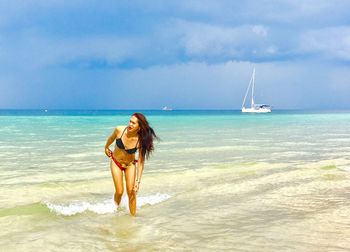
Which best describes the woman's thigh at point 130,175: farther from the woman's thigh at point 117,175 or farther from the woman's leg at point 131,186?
the woman's thigh at point 117,175

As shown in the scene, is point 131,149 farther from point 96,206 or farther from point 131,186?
point 96,206

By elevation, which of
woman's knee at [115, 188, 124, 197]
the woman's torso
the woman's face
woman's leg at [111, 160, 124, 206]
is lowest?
woman's knee at [115, 188, 124, 197]

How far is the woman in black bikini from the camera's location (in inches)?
303

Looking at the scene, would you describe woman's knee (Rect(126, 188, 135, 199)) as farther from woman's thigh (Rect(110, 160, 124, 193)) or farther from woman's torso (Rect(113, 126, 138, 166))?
woman's torso (Rect(113, 126, 138, 166))

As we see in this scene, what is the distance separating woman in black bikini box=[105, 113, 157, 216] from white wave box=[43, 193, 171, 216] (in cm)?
42

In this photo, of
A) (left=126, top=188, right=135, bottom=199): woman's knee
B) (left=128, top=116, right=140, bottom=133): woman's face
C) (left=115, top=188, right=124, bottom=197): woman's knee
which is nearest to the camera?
(left=128, top=116, right=140, bottom=133): woman's face

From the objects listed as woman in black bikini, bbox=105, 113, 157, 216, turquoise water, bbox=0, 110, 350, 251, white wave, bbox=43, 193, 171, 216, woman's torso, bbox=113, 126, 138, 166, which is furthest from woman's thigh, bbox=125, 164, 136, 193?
white wave, bbox=43, 193, 171, 216

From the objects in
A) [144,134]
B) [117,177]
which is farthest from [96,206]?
[144,134]

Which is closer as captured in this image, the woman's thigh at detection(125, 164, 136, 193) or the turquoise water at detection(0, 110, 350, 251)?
the turquoise water at detection(0, 110, 350, 251)

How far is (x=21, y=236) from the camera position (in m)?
6.62

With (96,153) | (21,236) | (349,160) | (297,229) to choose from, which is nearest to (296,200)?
(297,229)

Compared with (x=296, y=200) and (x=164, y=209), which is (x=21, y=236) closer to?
(x=164, y=209)

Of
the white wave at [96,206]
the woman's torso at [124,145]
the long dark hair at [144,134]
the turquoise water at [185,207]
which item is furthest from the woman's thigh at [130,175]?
the white wave at [96,206]

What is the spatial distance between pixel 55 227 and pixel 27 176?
5865 millimetres
